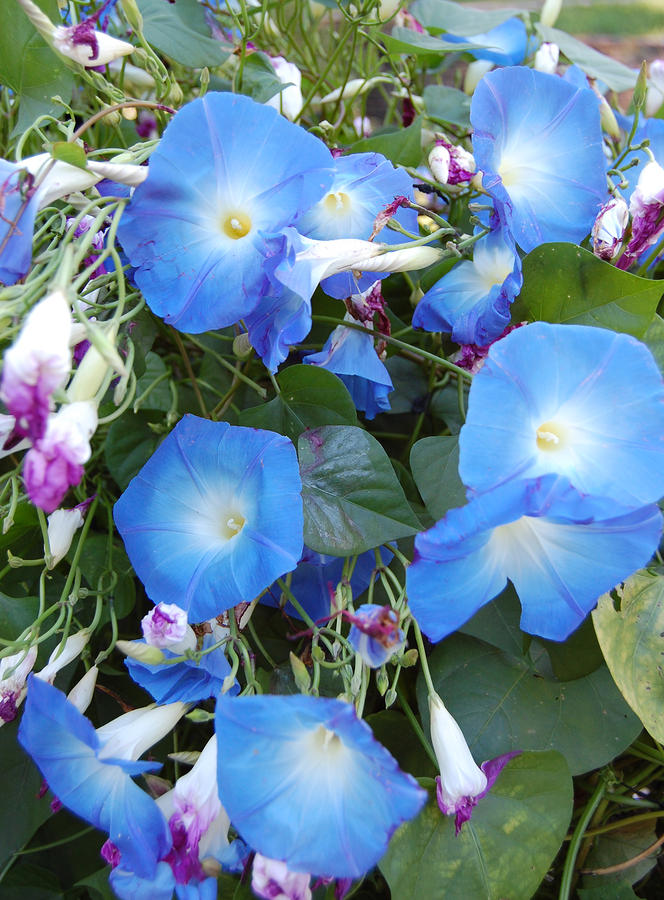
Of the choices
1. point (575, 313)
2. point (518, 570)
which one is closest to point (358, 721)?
point (518, 570)

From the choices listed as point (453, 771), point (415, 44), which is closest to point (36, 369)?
point (453, 771)

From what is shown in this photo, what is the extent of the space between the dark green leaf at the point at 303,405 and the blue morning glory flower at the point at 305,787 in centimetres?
24

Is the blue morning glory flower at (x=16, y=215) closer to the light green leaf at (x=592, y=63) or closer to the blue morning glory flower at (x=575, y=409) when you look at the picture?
the blue morning glory flower at (x=575, y=409)

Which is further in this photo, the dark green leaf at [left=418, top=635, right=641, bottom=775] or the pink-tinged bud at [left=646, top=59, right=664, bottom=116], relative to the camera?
the pink-tinged bud at [left=646, top=59, right=664, bottom=116]

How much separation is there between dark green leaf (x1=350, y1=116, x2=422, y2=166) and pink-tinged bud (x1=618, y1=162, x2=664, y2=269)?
210mm

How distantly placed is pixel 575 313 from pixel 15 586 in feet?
1.78

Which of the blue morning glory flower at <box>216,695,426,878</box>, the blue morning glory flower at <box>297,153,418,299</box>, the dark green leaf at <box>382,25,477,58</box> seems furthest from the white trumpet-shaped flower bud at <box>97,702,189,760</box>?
the dark green leaf at <box>382,25,477,58</box>

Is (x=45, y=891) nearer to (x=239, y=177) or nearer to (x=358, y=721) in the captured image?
(x=358, y=721)

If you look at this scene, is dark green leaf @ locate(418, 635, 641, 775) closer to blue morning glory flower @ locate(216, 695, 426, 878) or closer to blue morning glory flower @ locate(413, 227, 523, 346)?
blue morning glory flower @ locate(216, 695, 426, 878)

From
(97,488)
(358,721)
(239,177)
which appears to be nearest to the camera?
(358,721)

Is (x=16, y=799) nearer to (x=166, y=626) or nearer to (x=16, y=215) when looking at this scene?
(x=166, y=626)

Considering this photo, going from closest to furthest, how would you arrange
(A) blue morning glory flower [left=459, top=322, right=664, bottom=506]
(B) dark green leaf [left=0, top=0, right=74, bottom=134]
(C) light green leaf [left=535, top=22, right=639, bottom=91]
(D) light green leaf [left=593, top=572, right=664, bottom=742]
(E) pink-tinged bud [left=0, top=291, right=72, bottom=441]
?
1. (E) pink-tinged bud [left=0, top=291, right=72, bottom=441]
2. (A) blue morning glory flower [left=459, top=322, right=664, bottom=506]
3. (D) light green leaf [left=593, top=572, right=664, bottom=742]
4. (B) dark green leaf [left=0, top=0, right=74, bottom=134]
5. (C) light green leaf [left=535, top=22, right=639, bottom=91]

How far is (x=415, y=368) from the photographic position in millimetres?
758

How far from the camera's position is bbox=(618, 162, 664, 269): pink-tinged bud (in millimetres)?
581
